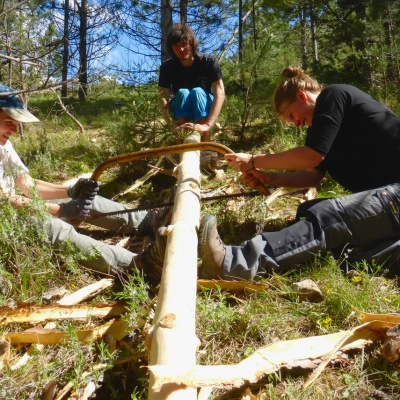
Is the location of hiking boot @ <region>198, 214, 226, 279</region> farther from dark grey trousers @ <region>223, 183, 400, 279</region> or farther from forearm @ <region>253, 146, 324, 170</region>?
forearm @ <region>253, 146, 324, 170</region>

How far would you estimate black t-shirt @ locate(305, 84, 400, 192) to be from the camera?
10.3ft

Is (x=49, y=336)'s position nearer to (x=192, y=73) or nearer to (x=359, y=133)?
(x=359, y=133)

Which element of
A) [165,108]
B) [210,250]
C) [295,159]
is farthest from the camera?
[165,108]

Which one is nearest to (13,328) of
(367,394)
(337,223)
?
(367,394)

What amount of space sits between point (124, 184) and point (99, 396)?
3.46 metres

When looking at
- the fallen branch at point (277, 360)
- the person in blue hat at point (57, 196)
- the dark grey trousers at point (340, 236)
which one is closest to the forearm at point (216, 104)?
the person in blue hat at point (57, 196)

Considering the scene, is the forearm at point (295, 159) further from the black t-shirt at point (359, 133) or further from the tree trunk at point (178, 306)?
the tree trunk at point (178, 306)

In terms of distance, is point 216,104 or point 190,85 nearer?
point 216,104

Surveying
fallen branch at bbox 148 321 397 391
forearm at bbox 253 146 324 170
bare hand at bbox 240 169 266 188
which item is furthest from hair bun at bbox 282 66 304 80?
fallen branch at bbox 148 321 397 391

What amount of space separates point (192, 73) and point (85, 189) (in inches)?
106

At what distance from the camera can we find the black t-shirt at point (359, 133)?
314 cm

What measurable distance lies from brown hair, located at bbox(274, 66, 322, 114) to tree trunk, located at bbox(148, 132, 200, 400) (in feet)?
A: 3.40

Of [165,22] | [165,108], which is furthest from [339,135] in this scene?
[165,22]

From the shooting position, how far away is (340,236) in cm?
305
